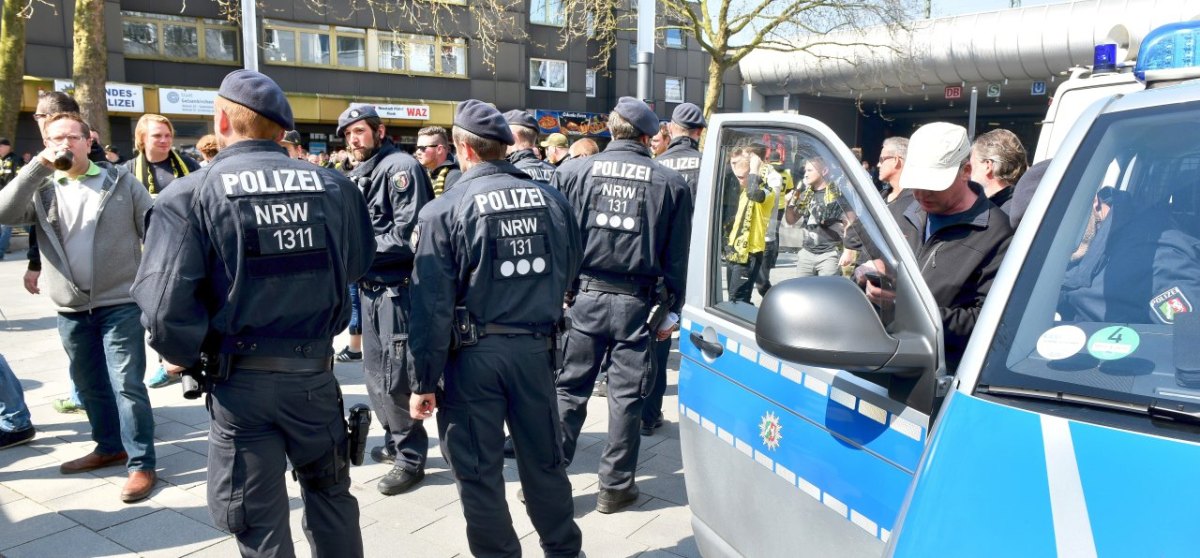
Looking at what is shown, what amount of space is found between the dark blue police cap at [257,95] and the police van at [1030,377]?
1682mm

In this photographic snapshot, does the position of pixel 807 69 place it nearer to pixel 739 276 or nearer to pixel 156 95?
pixel 156 95

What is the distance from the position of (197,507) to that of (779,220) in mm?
3164

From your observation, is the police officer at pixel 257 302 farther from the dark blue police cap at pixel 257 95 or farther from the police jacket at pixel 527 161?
the police jacket at pixel 527 161

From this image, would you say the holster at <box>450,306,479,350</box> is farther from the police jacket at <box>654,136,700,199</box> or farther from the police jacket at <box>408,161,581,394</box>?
the police jacket at <box>654,136,700,199</box>

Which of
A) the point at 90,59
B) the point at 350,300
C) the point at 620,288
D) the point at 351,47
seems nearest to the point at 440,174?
the point at 620,288

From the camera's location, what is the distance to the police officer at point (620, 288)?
4.07 metres

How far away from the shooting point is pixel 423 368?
3051 millimetres

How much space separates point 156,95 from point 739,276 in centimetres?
2439

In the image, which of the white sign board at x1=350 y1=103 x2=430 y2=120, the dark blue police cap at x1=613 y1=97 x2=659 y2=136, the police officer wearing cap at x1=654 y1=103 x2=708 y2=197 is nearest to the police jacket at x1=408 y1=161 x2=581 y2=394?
the dark blue police cap at x1=613 y1=97 x2=659 y2=136

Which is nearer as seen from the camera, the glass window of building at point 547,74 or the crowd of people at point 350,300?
the crowd of people at point 350,300

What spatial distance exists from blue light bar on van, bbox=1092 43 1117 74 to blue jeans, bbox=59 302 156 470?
416 centimetres

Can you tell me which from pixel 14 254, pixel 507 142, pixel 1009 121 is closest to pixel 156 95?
pixel 14 254

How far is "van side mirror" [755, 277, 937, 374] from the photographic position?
1.61 metres

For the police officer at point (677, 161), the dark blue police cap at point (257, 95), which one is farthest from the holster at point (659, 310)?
the dark blue police cap at point (257, 95)
